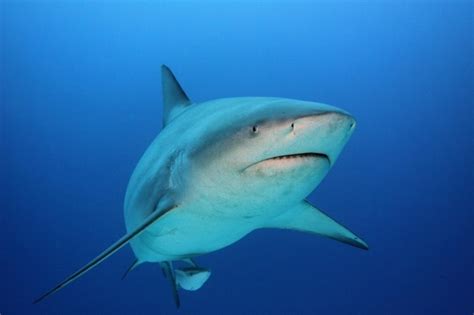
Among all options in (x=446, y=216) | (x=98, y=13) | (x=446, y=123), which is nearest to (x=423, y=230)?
(x=446, y=216)

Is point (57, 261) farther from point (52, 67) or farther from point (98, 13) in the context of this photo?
point (98, 13)

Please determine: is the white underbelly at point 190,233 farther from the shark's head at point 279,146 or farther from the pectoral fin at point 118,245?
the shark's head at point 279,146

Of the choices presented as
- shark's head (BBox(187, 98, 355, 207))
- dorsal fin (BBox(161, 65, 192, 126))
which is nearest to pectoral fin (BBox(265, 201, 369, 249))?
shark's head (BBox(187, 98, 355, 207))

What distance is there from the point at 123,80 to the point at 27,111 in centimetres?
528

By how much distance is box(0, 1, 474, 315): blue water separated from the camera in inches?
602

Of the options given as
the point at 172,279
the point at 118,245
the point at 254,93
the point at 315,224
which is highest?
the point at 118,245

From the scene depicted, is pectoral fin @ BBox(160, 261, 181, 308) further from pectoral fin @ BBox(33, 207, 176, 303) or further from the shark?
pectoral fin @ BBox(33, 207, 176, 303)

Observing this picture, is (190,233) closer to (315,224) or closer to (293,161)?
(315,224)

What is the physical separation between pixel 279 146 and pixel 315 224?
1.88m

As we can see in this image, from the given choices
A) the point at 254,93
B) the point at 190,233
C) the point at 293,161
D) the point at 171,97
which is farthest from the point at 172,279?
the point at 254,93

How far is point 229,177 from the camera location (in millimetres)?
2381

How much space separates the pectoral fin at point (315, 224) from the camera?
11.8 feet

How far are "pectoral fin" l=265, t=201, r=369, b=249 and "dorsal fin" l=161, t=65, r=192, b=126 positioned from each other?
1.80 meters

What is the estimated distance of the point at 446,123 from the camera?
62.0 ft
